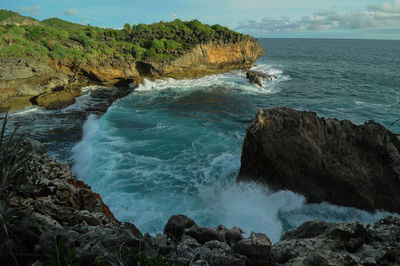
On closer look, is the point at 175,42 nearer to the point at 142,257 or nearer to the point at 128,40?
the point at 128,40

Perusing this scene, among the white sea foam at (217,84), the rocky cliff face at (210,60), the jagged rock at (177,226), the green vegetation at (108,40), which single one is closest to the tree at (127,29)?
the green vegetation at (108,40)

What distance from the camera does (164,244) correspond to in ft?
13.5

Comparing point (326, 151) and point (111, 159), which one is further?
point (111, 159)

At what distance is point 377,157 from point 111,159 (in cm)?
1399

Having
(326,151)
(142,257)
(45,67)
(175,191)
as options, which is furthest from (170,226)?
(45,67)

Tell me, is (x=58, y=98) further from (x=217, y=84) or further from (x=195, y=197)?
(x=217, y=84)

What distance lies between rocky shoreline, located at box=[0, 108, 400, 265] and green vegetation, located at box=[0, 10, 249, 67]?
30.5 m

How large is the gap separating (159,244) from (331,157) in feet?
27.8

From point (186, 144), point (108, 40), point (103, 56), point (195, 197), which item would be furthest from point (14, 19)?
point (195, 197)

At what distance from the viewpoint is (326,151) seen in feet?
31.6

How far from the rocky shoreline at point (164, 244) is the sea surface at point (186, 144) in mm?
709

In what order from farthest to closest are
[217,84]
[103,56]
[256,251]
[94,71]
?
[217,84]
[103,56]
[94,71]
[256,251]

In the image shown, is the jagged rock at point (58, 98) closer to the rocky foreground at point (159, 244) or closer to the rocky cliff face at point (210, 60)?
the rocky cliff face at point (210, 60)

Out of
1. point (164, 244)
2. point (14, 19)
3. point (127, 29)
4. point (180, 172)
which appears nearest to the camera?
point (164, 244)
